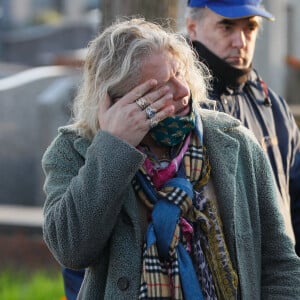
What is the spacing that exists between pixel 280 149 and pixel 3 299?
3188 mm

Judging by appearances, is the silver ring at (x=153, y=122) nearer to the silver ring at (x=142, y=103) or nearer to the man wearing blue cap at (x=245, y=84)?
the silver ring at (x=142, y=103)

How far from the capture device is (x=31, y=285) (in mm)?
7027

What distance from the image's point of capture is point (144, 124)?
114 inches

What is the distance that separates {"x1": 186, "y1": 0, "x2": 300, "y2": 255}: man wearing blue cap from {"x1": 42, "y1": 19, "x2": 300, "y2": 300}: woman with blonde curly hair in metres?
0.71

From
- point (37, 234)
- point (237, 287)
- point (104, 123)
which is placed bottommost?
point (37, 234)

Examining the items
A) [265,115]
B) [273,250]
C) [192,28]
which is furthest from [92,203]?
[192,28]

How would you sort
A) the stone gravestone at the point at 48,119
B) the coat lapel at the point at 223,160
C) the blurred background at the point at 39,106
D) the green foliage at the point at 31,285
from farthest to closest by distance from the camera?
the stone gravestone at the point at 48,119, the green foliage at the point at 31,285, the blurred background at the point at 39,106, the coat lapel at the point at 223,160

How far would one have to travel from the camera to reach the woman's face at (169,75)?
2.95 metres

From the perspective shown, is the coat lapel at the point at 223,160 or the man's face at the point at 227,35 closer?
the coat lapel at the point at 223,160

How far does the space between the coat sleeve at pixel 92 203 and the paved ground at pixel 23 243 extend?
4838 mm

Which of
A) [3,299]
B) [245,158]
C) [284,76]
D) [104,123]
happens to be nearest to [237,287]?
[245,158]

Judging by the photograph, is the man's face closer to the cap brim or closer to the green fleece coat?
the cap brim

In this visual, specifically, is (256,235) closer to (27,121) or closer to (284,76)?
(27,121)

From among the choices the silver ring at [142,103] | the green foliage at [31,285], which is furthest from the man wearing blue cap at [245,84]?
the green foliage at [31,285]
